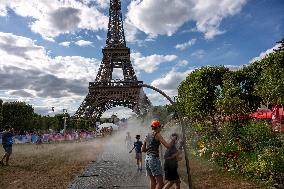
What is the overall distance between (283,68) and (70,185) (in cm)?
Result: 2074

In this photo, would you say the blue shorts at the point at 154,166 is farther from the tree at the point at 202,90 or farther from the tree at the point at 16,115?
the tree at the point at 16,115

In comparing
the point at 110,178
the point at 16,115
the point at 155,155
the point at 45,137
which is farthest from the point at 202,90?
the point at 16,115

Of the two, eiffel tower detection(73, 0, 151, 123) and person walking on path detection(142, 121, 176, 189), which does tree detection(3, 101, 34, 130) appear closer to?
eiffel tower detection(73, 0, 151, 123)

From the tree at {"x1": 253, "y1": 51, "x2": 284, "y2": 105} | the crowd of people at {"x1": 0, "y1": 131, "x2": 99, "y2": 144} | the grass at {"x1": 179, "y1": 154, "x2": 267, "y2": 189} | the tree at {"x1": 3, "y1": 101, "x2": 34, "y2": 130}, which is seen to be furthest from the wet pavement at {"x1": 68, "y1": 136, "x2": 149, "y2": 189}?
the tree at {"x1": 3, "y1": 101, "x2": 34, "y2": 130}

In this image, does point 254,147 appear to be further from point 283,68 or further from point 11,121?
point 11,121

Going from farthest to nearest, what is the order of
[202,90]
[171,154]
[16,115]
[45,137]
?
[16,115], [45,137], [202,90], [171,154]

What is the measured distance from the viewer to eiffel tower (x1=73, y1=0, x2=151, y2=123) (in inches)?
2788

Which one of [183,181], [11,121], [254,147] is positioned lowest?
[183,181]

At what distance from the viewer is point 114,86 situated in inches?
2872

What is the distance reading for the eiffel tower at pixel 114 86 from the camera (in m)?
70.8

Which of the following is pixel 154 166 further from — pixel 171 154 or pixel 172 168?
pixel 171 154

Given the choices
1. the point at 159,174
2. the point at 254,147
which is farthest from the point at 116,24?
the point at 159,174

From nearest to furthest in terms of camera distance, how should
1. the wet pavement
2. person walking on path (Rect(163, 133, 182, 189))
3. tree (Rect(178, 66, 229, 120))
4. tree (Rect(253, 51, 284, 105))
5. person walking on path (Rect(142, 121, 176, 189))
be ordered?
person walking on path (Rect(142, 121, 176, 189))
person walking on path (Rect(163, 133, 182, 189))
the wet pavement
tree (Rect(253, 51, 284, 105))
tree (Rect(178, 66, 229, 120))

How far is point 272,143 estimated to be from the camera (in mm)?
15609
